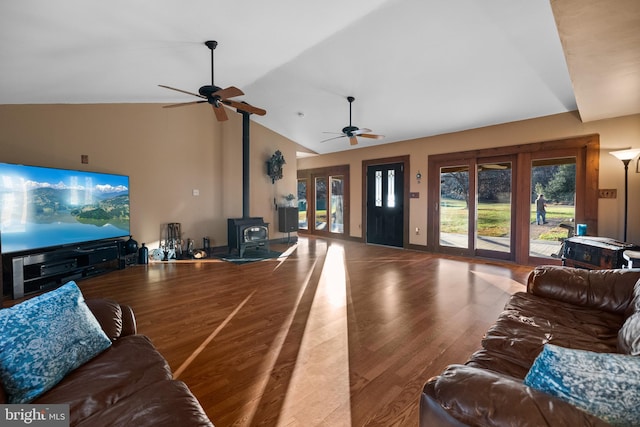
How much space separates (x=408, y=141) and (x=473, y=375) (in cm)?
650

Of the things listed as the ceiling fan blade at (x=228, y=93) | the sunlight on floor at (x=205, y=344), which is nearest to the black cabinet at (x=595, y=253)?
the sunlight on floor at (x=205, y=344)

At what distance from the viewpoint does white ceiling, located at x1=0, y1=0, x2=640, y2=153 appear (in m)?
2.75

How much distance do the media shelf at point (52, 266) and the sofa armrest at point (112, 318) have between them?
2.99 meters

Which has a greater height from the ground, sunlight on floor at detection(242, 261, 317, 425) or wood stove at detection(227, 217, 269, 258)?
wood stove at detection(227, 217, 269, 258)

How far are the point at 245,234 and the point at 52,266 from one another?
3.00m

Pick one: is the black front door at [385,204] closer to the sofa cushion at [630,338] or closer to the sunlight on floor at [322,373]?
the sunlight on floor at [322,373]

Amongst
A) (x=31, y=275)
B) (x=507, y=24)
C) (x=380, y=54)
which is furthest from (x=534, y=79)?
(x=31, y=275)

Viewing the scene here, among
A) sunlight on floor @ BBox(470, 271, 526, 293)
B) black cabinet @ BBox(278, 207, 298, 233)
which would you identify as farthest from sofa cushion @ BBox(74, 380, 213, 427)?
black cabinet @ BBox(278, 207, 298, 233)

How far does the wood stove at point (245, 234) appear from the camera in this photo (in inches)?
237

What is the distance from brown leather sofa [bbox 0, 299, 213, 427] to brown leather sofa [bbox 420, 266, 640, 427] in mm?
849

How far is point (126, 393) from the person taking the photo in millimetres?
1163

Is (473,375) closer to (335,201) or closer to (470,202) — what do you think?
(470,202)

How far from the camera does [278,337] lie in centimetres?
252

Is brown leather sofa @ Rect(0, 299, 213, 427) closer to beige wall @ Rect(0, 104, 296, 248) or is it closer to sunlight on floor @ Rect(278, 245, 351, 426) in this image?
sunlight on floor @ Rect(278, 245, 351, 426)
